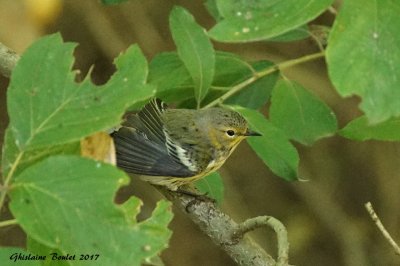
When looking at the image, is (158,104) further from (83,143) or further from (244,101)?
(83,143)

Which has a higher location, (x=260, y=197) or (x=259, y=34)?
(x=259, y=34)

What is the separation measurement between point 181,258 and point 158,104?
3419 mm

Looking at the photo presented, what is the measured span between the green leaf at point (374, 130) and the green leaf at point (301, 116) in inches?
14.7

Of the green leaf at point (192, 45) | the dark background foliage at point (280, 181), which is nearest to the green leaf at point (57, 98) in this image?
the green leaf at point (192, 45)

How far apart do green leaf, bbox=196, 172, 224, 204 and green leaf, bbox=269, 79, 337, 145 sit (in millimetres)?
238

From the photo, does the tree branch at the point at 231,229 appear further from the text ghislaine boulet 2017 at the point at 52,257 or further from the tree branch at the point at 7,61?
the text ghislaine boulet 2017 at the point at 52,257

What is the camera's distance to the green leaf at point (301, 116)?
8.02 feet

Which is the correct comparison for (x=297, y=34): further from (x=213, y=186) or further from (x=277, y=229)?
(x=277, y=229)

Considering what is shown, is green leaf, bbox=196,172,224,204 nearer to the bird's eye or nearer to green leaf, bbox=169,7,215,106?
green leaf, bbox=169,7,215,106

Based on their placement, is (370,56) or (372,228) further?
(372,228)

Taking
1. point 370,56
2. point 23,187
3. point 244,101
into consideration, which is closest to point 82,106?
point 23,187

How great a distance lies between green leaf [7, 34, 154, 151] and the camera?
4.76ft

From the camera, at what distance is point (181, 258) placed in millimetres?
6160

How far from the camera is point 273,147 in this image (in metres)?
→ 2.25
